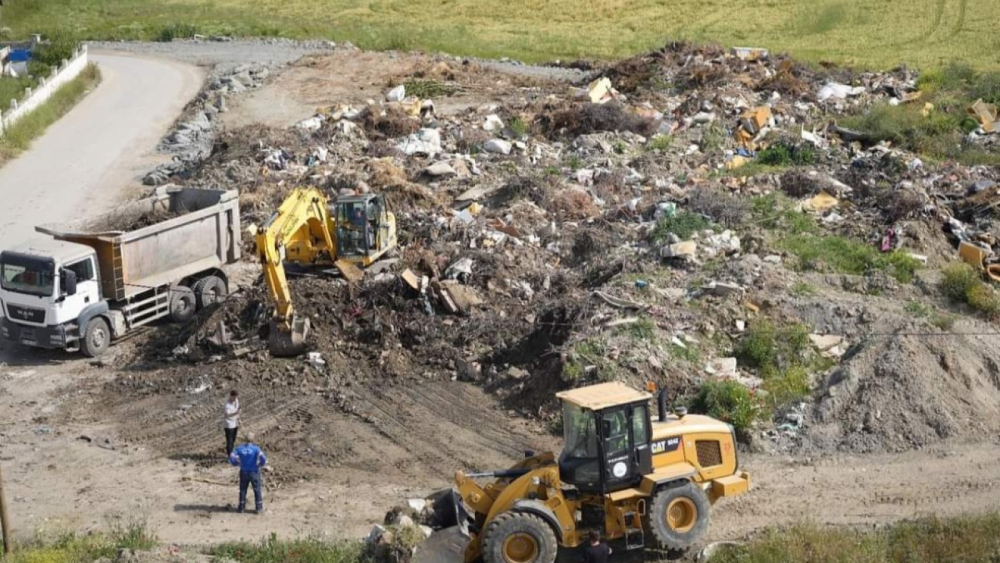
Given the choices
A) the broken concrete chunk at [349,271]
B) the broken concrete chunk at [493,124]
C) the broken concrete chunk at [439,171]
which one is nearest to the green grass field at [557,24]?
the broken concrete chunk at [493,124]

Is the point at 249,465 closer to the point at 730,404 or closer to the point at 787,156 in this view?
the point at 730,404

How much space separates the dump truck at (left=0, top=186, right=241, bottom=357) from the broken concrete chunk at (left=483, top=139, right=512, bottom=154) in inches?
333

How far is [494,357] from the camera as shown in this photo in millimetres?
19422

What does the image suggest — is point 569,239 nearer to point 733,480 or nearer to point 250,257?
point 250,257

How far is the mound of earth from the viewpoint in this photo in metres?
16.7

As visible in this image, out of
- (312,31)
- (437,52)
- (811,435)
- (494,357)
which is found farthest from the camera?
(312,31)

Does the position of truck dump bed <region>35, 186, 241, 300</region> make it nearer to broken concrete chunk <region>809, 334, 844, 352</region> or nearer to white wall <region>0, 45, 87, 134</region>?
broken concrete chunk <region>809, 334, 844, 352</region>

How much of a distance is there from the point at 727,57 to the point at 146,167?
17058 millimetres

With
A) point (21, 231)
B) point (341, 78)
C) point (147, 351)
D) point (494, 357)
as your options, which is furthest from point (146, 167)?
point (494, 357)

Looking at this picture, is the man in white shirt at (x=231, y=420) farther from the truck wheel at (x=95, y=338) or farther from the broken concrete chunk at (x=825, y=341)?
the broken concrete chunk at (x=825, y=341)

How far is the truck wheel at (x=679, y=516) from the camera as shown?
13.3m

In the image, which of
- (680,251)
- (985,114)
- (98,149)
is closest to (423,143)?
(98,149)

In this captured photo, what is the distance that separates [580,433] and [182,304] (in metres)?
10.8

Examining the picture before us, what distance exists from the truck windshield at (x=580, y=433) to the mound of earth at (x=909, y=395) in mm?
4730
